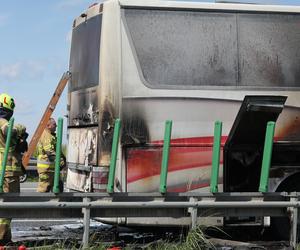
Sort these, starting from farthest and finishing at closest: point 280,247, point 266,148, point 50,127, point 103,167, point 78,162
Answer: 1. point 50,127
2. point 78,162
3. point 103,167
4. point 280,247
5. point 266,148

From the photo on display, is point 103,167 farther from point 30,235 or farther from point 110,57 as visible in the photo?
point 30,235

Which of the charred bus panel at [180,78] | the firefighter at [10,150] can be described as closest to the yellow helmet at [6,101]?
the firefighter at [10,150]

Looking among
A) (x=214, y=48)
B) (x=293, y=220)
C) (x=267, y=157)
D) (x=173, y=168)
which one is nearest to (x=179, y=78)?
(x=214, y=48)

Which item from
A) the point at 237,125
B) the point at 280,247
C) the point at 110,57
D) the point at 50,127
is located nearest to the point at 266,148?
the point at 237,125

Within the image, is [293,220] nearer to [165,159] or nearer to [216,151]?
[216,151]

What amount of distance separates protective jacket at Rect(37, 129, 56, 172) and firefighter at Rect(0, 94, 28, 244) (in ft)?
8.04

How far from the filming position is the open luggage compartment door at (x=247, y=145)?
23.3 feet

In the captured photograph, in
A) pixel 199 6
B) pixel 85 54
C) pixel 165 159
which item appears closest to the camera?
pixel 165 159

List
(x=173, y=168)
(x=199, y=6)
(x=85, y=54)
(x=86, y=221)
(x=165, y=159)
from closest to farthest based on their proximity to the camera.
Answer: (x=86, y=221)
(x=165, y=159)
(x=173, y=168)
(x=199, y=6)
(x=85, y=54)

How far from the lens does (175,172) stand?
759 cm

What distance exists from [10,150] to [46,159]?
105 inches

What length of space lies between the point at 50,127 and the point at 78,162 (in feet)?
6.66

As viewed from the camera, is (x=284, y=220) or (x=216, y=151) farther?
(x=284, y=220)

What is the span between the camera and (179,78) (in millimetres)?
7664
